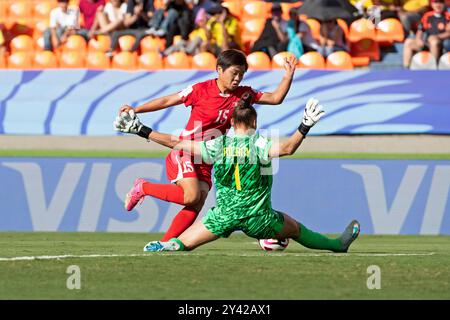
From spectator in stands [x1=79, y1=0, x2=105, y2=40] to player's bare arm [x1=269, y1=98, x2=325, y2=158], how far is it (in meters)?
14.3

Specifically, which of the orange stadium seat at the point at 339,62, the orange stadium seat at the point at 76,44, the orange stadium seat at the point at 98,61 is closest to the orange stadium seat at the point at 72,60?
the orange stadium seat at the point at 98,61

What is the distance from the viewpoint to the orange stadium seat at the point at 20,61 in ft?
78.2

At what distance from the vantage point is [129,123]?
425 inches

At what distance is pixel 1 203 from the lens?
61.2 ft

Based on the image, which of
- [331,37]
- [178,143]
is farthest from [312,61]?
[178,143]

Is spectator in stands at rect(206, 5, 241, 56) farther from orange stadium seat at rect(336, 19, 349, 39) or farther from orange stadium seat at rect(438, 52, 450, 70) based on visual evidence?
orange stadium seat at rect(438, 52, 450, 70)

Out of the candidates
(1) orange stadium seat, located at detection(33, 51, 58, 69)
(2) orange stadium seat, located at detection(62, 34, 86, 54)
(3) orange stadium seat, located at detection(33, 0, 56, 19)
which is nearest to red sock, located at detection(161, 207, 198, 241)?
(1) orange stadium seat, located at detection(33, 51, 58, 69)

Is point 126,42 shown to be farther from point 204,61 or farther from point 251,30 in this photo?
point 251,30

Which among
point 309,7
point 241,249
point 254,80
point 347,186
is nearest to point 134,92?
point 254,80

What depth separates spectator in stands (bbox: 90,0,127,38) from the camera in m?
24.2

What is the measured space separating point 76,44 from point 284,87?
12857 millimetres

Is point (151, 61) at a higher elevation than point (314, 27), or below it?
below

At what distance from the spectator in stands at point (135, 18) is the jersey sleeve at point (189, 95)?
11940mm

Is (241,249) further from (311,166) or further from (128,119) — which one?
(311,166)
